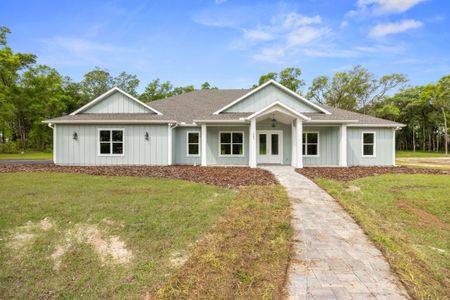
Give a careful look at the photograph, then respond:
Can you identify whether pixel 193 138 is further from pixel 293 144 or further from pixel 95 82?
pixel 95 82

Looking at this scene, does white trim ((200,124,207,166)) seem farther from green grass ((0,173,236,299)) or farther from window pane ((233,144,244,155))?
green grass ((0,173,236,299))

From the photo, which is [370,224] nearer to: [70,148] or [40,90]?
[70,148]

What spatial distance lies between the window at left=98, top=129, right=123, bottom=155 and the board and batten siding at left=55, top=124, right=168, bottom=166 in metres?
0.25

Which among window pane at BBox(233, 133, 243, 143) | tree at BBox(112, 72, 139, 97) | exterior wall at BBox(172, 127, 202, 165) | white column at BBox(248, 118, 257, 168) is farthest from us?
tree at BBox(112, 72, 139, 97)

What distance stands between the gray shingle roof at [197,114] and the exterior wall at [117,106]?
45cm

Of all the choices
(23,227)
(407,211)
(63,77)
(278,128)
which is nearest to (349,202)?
(407,211)

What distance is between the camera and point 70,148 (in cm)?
1451

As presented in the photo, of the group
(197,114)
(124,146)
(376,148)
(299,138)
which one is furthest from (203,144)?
(376,148)

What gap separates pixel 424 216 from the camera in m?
6.14

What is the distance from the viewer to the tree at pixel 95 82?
40.7 meters

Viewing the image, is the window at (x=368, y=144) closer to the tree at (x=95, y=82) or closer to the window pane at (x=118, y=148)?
the window pane at (x=118, y=148)

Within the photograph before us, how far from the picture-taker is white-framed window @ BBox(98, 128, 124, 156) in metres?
14.5

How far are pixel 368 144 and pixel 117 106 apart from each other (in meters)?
16.0

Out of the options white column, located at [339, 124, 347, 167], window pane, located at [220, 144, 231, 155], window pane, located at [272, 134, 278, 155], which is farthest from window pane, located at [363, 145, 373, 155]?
window pane, located at [220, 144, 231, 155]
